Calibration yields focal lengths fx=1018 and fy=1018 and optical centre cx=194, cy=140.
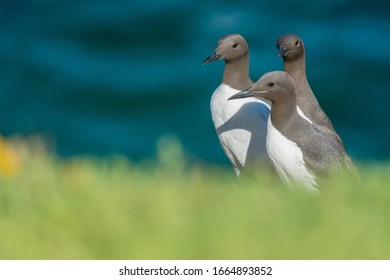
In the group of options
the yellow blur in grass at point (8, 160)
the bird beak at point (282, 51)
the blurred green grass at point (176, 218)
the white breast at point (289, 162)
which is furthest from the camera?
the bird beak at point (282, 51)

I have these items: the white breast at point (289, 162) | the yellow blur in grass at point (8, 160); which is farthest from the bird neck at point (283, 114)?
the yellow blur in grass at point (8, 160)

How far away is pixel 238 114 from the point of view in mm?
10078

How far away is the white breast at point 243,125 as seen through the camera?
10.1 m

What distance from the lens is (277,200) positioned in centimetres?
632

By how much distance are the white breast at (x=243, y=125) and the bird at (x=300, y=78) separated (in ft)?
1.31

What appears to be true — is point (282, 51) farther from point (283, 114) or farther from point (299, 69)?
point (283, 114)

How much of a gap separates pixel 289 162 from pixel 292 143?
0.20 m

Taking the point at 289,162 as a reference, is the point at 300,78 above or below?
above

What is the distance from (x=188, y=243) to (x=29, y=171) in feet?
4.52

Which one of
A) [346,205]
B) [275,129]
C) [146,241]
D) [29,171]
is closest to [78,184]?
[29,171]

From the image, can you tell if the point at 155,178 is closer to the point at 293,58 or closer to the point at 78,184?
the point at 78,184

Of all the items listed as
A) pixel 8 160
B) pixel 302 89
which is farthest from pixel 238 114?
pixel 8 160

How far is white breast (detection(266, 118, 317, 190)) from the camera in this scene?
8680 mm

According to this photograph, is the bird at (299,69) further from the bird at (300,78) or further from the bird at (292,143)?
the bird at (292,143)
